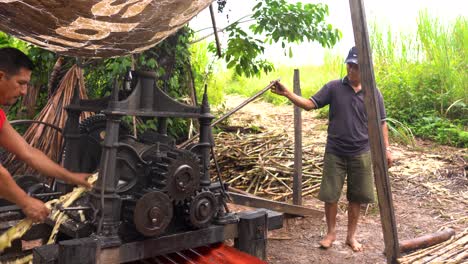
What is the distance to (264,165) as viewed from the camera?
609 cm

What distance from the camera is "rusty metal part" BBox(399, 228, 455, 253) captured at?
145 inches

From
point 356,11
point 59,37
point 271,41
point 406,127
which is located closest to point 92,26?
point 59,37

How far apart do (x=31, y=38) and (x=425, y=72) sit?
8074 millimetres

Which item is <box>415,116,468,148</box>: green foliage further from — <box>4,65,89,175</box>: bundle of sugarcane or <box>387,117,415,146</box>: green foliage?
<box>4,65,89,175</box>: bundle of sugarcane

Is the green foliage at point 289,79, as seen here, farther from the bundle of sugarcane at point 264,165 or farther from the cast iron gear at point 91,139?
the cast iron gear at point 91,139

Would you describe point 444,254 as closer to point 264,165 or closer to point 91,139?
point 91,139

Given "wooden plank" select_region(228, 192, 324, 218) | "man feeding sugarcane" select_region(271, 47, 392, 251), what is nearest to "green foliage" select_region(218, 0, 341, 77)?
"man feeding sugarcane" select_region(271, 47, 392, 251)

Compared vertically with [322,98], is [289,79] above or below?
above

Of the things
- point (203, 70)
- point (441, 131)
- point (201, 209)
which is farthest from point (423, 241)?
point (203, 70)

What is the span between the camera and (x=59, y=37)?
2.15 meters

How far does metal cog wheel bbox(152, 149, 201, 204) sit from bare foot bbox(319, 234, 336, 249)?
7.19 ft

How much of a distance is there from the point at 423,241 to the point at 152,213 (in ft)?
8.16

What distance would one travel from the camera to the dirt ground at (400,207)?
423 centimetres

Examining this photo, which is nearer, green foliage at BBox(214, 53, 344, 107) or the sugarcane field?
the sugarcane field
